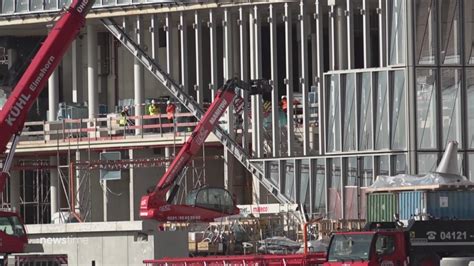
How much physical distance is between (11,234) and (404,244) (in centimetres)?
1222

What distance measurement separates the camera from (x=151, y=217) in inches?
2766

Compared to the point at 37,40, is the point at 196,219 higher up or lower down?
lower down

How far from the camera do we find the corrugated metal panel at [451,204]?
2217 inches

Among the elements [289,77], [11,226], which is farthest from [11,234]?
[289,77]

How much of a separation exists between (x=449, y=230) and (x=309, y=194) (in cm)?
1879

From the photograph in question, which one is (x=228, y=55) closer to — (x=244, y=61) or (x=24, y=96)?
(x=244, y=61)

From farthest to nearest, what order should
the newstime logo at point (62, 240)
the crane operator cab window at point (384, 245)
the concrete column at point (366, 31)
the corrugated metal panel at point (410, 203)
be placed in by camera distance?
the concrete column at point (366, 31)
the newstime logo at point (62, 240)
the corrugated metal panel at point (410, 203)
the crane operator cab window at point (384, 245)

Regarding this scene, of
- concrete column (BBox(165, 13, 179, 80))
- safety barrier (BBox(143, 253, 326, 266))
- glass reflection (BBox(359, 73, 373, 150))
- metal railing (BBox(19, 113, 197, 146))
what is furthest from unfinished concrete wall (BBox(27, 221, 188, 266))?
metal railing (BBox(19, 113, 197, 146))

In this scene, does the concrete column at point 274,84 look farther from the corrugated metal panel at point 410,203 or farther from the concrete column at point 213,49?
the corrugated metal panel at point 410,203

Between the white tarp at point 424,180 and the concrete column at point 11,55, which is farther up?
the concrete column at point 11,55

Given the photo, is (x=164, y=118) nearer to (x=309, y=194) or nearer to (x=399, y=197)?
(x=309, y=194)

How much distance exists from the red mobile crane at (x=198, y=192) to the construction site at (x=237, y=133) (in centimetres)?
8

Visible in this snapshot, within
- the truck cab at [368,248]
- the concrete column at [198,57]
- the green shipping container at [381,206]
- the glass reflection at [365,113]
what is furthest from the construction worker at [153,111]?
the truck cab at [368,248]

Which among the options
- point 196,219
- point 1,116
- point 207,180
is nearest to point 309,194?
point 196,219
